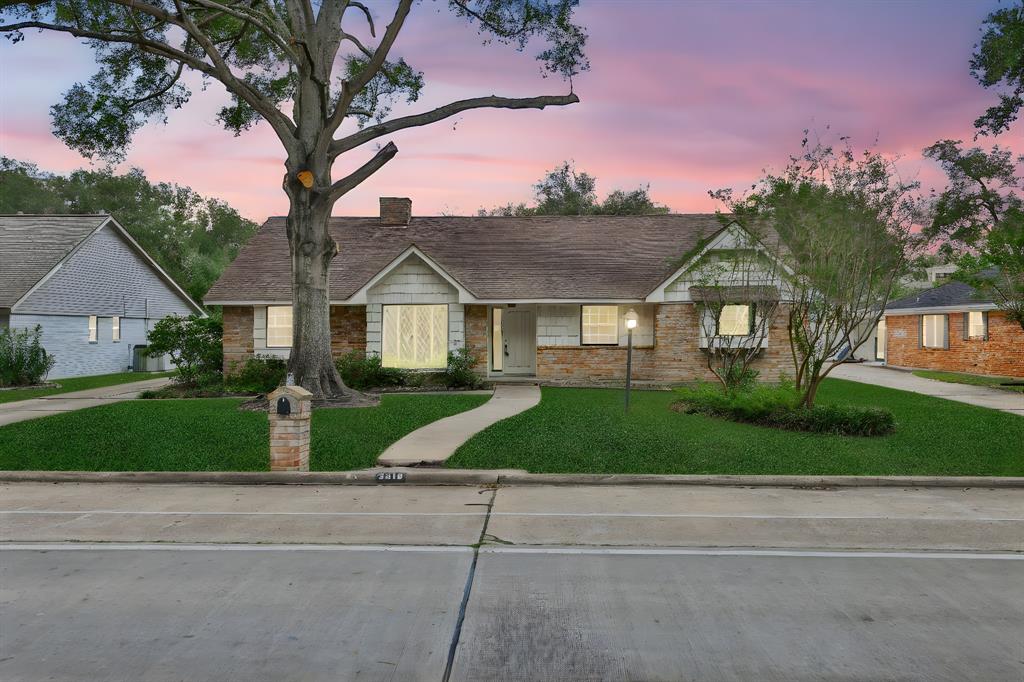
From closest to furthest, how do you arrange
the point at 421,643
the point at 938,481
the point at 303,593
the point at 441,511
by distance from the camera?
the point at 421,643 → the point at 303,593 → the point at 441,511 → the point at 938,481

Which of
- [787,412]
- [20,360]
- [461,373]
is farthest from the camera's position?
[20,360]

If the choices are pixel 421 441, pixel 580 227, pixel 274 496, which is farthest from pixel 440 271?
pixel 274 496

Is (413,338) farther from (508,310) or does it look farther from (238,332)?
(238,332)

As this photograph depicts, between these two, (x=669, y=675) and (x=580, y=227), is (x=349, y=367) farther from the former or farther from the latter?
(x=669, y=675)

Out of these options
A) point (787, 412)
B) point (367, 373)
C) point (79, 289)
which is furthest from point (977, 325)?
point (79, 289)

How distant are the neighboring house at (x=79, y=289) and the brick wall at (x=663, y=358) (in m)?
19.2

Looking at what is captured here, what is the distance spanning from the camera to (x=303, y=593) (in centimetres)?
594

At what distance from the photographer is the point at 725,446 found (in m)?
12.9

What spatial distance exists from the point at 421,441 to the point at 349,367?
33.7ft

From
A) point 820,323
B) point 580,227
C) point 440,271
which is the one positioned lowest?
point 820,323

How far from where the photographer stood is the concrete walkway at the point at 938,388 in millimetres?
19264

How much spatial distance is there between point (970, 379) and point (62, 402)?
1099 inches

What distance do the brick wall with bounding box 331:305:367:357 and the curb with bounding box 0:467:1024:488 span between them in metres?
13.8

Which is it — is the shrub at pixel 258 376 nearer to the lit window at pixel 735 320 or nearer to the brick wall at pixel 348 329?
the brick wall at pixel 348 329
